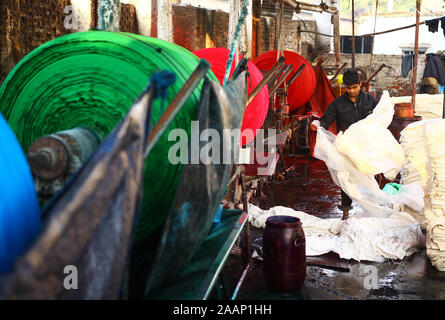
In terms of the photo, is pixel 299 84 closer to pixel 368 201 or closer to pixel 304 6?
pixel 304 6

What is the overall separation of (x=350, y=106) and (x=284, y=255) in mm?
2964

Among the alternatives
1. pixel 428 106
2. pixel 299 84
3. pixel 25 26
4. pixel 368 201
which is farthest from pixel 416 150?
pixel 428 106

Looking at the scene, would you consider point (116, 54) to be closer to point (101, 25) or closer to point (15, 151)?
point (15, 151)


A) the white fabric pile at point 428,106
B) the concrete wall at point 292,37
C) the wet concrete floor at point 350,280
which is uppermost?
the concrete wall at point 292,37

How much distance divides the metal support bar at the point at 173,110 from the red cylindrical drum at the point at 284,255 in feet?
6.29

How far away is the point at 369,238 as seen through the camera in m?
4.41

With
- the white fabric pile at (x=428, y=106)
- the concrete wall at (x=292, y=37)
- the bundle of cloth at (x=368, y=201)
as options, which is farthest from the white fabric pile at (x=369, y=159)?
the concrete wall at (x=292, y=37)

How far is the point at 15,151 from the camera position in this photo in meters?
1.39

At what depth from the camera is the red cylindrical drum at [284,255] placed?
3.42 meters

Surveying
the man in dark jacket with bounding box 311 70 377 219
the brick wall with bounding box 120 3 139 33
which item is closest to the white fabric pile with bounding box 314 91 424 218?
the man in dark jacket with bounding box 311 70 377 219

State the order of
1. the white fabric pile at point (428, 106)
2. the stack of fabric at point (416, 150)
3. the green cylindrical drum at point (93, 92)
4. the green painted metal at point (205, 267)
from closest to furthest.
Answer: the green painted metal at point (205, 267) < the green cylindrical drum at point (93, 92) < the stack of fabric at point (416, 150) < the white fabric pile at point (428, 106)

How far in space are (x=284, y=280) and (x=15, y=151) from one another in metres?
2.56

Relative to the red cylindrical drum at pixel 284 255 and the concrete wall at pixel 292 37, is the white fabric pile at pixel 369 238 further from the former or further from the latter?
the concrete wall at pixel 292 37

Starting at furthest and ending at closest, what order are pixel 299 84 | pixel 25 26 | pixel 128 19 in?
pixel 299 84 → pixel 128 19 → pixel 25 26
